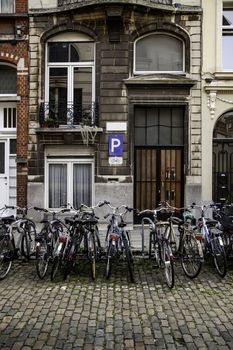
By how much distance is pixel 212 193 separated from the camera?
41.0ft

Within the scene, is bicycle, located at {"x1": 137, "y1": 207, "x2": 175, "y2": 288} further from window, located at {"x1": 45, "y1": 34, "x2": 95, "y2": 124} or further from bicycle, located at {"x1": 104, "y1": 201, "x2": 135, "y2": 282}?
window, located at {"x1": 45, "y1": 34, "x2": 95, "y2": 124}

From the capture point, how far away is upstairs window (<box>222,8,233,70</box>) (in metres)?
12.5

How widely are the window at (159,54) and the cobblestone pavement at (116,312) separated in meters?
7.00

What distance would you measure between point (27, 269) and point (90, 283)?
1481 millimetres

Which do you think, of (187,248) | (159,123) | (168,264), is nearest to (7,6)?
(159,123)

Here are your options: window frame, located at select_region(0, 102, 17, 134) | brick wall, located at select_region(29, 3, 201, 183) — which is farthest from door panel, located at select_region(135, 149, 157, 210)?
window frame, located at select_region(0, 102, 17, 134)

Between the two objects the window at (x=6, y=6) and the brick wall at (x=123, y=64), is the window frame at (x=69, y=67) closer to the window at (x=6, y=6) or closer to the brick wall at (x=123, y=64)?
the brick wall at (x=123, y=64)

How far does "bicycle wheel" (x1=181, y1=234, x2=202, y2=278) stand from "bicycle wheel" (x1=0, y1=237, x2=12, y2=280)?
2959mm

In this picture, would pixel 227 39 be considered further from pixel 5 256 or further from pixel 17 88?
pixel 5 256

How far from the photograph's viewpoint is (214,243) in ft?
23.5

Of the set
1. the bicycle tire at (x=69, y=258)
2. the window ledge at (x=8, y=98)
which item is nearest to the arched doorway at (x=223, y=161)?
the window ledge at (x=8, y=98)

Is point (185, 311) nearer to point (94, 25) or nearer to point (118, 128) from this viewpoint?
point (118, 128)

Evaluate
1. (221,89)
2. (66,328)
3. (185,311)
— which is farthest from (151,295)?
(221,89)

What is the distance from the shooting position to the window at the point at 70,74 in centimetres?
1268
